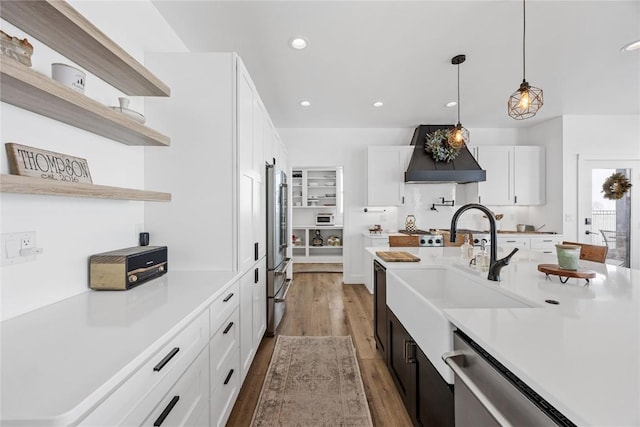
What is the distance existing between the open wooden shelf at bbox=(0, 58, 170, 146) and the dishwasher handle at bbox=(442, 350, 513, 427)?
5.43 ft

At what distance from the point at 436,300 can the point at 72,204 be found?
2.13 m

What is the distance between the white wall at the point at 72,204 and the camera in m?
1.06

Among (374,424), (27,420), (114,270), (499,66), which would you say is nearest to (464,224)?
(499,66)

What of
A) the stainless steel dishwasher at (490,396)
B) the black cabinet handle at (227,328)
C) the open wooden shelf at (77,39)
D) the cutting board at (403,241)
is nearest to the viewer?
the stainless steel dishwasher at (490,396)

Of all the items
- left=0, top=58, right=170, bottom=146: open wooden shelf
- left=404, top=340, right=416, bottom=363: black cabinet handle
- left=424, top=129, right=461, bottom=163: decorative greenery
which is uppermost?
left=424, top=129, right=461, bottom=163: decorative greenery

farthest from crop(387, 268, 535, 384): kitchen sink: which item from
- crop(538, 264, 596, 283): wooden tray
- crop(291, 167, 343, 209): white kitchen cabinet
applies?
crop(291, 167, 343, 209): white kitchen cabinet

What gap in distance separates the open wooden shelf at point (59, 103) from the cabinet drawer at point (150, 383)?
0.97m

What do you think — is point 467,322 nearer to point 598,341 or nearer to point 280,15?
point 598,341

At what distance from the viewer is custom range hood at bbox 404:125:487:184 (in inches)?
176

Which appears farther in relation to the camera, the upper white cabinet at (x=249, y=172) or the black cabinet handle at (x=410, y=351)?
the upper white cabinet at (x=249, y=172)

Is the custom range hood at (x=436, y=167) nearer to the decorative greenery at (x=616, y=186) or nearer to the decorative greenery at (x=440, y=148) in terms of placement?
the decorative greenery at (x=440, y=148)

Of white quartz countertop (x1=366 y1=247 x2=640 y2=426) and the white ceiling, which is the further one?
the white ceiling

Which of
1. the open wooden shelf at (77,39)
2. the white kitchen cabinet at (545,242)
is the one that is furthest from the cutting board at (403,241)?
the white kitchen cabinet at (545,242)

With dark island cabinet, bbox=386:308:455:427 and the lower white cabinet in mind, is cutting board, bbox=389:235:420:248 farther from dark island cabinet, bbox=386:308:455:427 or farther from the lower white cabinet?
the lower white cabinet
